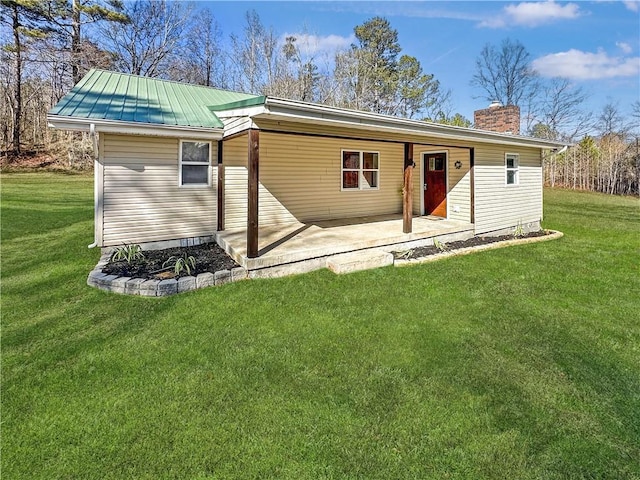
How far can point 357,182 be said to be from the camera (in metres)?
9.63

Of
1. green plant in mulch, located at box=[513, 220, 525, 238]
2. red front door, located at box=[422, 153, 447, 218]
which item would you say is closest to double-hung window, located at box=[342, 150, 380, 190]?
red front door, located at box=[422, 153, 447, 218]

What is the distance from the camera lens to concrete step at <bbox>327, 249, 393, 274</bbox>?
19.0ft

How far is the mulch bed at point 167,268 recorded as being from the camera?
519 centimetres

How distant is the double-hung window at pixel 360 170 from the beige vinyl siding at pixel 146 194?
3.56 metres

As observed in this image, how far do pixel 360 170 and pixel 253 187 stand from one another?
4.95 meters

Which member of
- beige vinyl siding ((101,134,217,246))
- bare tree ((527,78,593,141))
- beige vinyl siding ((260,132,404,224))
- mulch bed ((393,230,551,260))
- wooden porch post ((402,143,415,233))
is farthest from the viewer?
bare tree ((527,78,593,141))

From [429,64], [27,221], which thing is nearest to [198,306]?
[27,221]

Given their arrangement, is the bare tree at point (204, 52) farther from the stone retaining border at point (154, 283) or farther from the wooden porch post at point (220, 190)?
the stone retaining border at point (154, 283)

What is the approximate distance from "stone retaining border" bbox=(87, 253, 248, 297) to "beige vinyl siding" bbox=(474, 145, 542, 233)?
21.1 ft

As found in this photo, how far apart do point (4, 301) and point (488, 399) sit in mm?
5662

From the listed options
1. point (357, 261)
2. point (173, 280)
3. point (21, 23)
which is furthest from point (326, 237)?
point (21, 23)

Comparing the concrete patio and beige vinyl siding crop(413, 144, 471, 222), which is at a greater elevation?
beige vinyl siding crop(413, 144, 471, 222)

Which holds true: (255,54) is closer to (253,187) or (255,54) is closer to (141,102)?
(141,102)

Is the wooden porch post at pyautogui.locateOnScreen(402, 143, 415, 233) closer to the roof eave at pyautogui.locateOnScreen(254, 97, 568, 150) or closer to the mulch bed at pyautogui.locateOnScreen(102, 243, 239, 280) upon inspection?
the roof eave at pyautogui.locateOnScreen(254, 97, 568, 150)
